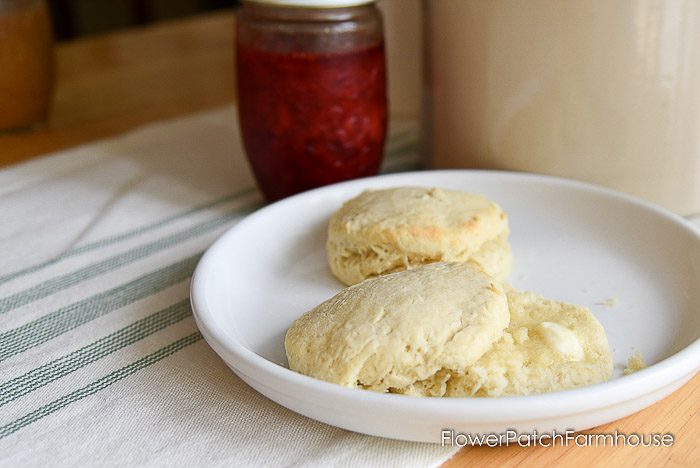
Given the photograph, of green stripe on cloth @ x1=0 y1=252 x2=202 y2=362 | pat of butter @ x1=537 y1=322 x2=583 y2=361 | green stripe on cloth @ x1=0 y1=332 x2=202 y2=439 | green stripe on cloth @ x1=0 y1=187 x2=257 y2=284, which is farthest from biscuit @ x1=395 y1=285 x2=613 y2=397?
green stripe on cloth @ x1=0 y1=187 x2=257 y2=284

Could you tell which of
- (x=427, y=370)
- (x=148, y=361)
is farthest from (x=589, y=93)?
(x=148, y=361)

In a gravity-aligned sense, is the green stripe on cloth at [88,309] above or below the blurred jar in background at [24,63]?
below

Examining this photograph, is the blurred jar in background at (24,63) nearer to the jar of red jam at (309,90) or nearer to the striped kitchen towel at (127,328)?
the striped kitchen towel at (127,328)

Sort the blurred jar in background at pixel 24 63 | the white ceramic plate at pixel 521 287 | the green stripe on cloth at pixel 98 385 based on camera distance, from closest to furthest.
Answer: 1. the white ceramic plate at pixel 521 287
2. the green stripe on cloth at pixel 98 385
3. the blurred jar in background at pixel 24 63

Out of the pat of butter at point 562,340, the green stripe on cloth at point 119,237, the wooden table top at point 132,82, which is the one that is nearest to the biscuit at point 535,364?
the pat of butter at point 562,340

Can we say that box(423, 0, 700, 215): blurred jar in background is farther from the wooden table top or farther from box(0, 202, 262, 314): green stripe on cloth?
the wooden table top

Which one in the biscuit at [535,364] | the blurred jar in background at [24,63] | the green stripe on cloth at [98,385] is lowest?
the green stripe on cloth at [98,385]
